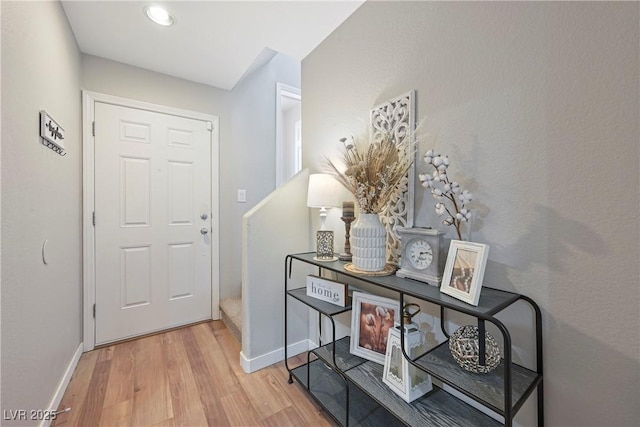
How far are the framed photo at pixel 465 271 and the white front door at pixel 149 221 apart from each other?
2.14 m

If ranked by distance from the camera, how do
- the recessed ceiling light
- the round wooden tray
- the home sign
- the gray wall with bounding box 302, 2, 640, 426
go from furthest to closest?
the recessed ceiling light < the home sign < the round wooden tray < the gray wall with bounding box 302, 2, 640, 426

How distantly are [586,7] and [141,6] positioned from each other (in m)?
2.08

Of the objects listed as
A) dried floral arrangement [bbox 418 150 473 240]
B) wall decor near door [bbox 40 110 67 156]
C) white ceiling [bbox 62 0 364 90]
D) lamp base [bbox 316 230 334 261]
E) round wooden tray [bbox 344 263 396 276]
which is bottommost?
round wooden tray [bbox 344 263 396 276]

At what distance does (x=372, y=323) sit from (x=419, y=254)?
50cm

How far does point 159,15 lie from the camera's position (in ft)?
5.41

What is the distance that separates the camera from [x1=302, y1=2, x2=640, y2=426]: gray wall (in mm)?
735

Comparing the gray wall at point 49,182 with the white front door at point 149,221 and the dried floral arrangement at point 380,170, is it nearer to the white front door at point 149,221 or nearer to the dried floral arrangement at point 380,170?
the white front door at point 149,221

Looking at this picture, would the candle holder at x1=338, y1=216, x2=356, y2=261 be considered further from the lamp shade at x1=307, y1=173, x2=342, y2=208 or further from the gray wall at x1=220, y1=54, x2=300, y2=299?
the gray wall at x1=220, y1=54, x2=300, y2=299

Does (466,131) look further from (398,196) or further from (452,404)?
(452,404)

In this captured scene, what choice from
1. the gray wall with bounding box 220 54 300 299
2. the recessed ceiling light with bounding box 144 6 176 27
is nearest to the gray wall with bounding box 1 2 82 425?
the recessed ceiling light with bounding box 144 6 176 27

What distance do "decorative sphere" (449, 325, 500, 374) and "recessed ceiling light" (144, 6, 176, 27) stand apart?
7.46 feet

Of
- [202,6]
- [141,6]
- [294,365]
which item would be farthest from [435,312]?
[141,6]

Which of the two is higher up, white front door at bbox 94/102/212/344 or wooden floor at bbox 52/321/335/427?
white front door at bbox 94/102/212/344

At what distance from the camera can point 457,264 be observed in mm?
935
